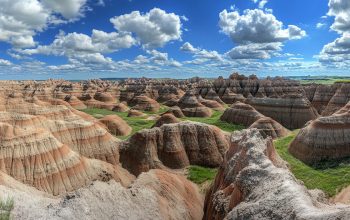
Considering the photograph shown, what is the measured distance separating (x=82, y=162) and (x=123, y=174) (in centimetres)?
545

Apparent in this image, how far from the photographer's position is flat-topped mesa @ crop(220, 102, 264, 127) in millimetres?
78125

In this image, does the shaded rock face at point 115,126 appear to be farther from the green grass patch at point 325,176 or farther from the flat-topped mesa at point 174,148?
the green grass patch at point 325,176

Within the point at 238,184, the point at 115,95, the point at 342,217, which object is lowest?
the point at 115,95

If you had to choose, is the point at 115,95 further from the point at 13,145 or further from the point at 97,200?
the point at 97,200

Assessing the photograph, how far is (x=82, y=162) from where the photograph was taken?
40.2 metres

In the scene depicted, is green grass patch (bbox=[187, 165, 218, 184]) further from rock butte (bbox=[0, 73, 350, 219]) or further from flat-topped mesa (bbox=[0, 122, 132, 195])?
flat-topped mesa (bbox=[0, 122, 132, 195])

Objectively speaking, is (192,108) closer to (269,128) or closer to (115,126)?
(115,126)

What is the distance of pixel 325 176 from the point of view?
37.5 metres

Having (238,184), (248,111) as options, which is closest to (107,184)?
(238,184)

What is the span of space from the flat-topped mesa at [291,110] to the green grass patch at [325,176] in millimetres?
35634

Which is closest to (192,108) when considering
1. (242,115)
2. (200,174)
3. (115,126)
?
(242,115)

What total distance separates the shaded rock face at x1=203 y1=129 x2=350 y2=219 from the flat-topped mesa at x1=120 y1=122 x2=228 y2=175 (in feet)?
66.0

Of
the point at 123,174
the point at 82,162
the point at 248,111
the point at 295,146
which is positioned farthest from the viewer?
the point at 248,111

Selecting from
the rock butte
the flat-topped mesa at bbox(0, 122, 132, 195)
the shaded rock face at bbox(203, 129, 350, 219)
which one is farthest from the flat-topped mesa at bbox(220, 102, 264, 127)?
the shaded rock face at bbox(203, 129, 350, 219)
